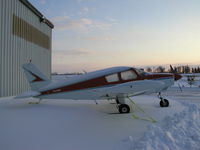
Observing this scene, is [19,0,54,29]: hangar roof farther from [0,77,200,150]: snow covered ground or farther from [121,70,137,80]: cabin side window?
[0,77,200,150]: snow covered ground

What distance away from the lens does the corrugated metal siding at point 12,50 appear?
9820mm

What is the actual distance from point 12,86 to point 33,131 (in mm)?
8120

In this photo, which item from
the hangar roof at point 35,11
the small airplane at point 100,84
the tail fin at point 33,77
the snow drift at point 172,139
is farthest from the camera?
the hangar roof at point 35,11

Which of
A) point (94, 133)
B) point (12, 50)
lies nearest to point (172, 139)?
point (94, 133)

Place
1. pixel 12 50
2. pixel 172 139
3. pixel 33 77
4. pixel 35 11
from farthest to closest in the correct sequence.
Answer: pixel 35 11
pixel 12 50
pixel 33 77
pixel 172 139

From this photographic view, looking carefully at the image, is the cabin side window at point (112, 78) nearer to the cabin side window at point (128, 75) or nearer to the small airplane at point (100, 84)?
the small airplane at point (100, 84)

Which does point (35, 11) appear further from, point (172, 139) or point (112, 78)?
point (172, 139)

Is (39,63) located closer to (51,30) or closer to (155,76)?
(51,30)

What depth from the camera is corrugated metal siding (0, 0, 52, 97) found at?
9.82 m

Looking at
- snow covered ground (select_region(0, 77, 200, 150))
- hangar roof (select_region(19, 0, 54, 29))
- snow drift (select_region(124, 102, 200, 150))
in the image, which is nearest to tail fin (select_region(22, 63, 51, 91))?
snow covered ground (select_region(0, 77, 200, 150))

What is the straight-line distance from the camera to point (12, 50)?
10711 mm

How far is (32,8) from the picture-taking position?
12859 mm

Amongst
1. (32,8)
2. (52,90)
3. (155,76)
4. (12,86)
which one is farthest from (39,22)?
(155,76)

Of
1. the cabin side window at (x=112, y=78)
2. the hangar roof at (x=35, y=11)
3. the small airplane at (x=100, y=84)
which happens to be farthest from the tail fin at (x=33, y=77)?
the hangar roof at (x=35, y=11)
